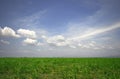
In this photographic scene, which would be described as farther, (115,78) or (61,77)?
(61,77)

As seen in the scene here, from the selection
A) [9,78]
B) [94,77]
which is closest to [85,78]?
[94,77]

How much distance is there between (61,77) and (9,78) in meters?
3.43

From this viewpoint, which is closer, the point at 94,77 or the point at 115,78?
→ the point at 115,78

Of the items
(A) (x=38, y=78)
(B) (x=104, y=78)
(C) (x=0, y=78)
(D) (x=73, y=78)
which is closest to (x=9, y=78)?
(C) (x=0, y=78)

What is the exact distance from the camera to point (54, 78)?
12102mm

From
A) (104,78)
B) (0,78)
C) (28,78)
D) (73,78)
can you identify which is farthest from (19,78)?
(104,78)

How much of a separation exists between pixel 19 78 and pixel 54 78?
2288mm

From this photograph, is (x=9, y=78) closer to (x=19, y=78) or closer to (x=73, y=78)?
(x=19, y=78)

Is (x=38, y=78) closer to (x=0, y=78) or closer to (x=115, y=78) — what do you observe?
(x=0, y=78)

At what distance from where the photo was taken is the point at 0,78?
11.9m

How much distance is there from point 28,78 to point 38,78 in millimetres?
676

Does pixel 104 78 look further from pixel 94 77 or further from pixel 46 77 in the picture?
pixel 46 77

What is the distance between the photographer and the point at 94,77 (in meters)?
12.5

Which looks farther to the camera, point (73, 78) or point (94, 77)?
point (94, 77)
